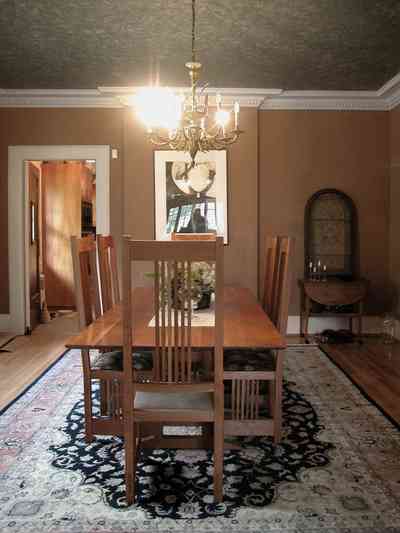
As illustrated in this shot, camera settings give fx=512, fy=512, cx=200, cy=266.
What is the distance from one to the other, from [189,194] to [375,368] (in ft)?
8.36

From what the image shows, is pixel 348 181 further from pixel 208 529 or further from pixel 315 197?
pixel 208 529

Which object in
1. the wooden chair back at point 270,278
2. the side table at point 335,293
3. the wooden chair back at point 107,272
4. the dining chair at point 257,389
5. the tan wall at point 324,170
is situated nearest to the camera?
the dining chair at point 257,389

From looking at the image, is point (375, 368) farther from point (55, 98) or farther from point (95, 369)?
point (55, 98)

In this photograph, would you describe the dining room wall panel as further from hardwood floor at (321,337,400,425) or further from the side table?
hardwood floor at (321,337,400,425)

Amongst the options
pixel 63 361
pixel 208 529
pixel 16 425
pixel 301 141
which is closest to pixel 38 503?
pixel 208 529

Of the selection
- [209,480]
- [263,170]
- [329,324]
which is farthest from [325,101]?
[209,480]

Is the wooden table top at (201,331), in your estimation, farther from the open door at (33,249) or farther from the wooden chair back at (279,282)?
the open door at (33,249)

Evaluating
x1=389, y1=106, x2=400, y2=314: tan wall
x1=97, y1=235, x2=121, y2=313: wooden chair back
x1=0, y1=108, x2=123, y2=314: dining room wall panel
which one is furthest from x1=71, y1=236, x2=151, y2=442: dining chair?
x1=389, y1=106, x2=400, y2=314: tan wall

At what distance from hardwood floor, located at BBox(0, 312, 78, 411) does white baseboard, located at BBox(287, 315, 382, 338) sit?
8.10ft

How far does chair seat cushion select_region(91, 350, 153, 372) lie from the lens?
256 centimetres

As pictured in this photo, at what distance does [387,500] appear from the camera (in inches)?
83.3

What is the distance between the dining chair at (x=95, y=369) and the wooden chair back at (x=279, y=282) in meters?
0.74

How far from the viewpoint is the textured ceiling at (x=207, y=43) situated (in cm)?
342

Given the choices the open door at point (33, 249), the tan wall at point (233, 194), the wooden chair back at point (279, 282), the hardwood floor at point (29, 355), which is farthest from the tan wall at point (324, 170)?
the open door at point (33, 249)
